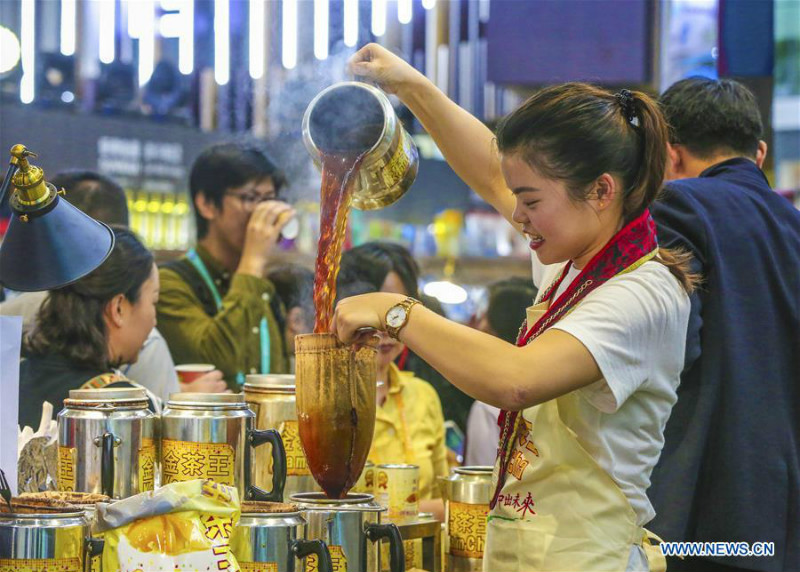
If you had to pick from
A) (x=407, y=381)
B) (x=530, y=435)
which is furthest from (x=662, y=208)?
(x=407, y=381)

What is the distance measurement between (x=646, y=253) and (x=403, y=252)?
1.63 m

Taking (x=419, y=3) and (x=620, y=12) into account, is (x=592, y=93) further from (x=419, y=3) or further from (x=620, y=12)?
(x=419, y=3)

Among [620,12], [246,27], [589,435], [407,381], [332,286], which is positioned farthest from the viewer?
[246,27]

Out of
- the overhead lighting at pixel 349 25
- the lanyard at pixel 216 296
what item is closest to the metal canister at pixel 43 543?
the lanyard at pixel 216 296

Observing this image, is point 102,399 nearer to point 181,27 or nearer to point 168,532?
point 168,532

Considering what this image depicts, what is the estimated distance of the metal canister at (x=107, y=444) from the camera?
1606 millimetres

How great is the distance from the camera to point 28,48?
543cm

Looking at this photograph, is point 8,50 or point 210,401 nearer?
point 210,401

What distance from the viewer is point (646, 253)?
4.99ft

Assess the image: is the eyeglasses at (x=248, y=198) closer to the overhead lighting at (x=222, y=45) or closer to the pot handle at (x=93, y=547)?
the overhead lighting at (x=222, y=45)

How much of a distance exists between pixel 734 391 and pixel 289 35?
374cm

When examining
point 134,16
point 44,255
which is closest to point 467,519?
point 44,255

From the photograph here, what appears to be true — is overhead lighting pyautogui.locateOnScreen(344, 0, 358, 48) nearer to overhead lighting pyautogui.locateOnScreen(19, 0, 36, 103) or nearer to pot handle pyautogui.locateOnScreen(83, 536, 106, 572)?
overhead lighting pyautogui.locateOnScreen(19, 0, 36, 103)

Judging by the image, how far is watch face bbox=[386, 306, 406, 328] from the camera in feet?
4.87
